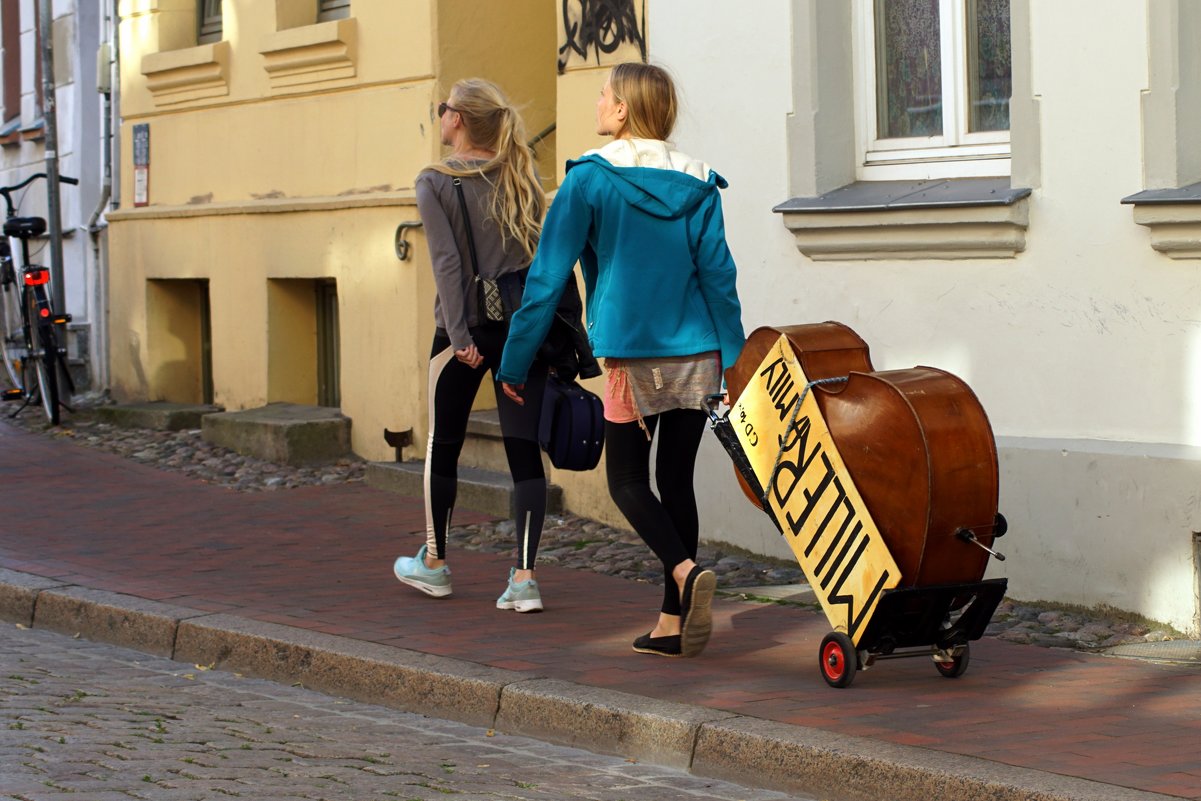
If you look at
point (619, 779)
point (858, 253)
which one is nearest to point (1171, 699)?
point (619, 779)

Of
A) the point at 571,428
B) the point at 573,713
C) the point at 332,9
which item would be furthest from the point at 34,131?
the point at 573,713

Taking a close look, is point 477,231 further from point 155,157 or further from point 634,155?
point 155,157

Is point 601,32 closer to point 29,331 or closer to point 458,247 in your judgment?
point 458,247

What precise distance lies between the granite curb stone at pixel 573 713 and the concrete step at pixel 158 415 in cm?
540

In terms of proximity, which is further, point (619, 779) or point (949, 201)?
point (949, 201)

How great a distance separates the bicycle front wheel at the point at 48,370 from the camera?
1322 cm

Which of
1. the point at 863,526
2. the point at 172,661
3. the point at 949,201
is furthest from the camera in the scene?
the point at 949,201

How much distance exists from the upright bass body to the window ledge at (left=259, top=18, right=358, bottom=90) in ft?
21.9

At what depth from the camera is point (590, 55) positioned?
9.35 metres

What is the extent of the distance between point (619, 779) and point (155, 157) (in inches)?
377

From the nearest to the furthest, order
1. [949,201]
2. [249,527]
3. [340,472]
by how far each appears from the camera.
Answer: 1. [949,201]
2. [249,527]
3. [340,472]

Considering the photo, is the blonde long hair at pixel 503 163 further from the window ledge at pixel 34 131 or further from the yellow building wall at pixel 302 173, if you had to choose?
the window ledge at pixel 34 131

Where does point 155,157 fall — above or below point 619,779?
above

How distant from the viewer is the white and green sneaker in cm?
691
